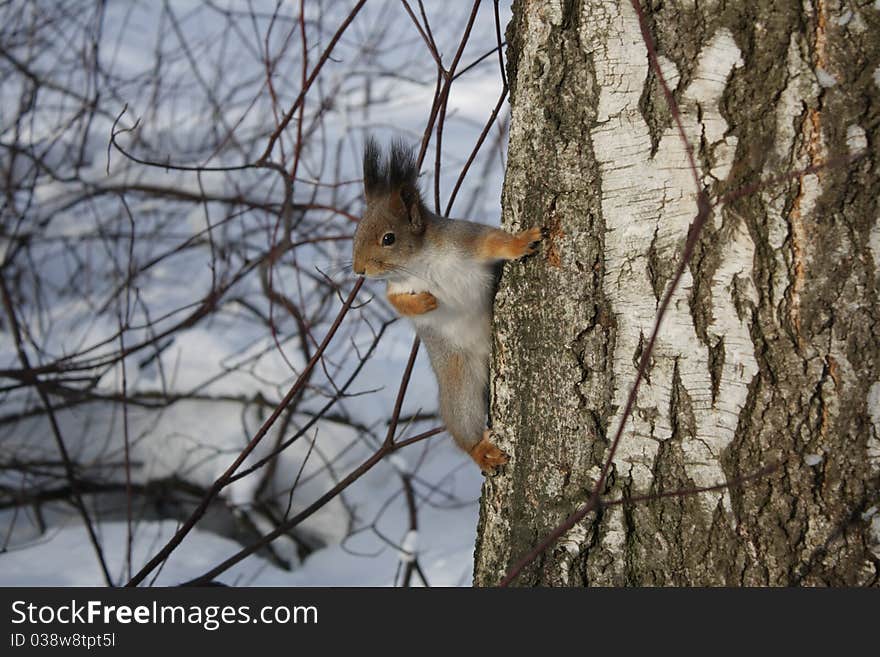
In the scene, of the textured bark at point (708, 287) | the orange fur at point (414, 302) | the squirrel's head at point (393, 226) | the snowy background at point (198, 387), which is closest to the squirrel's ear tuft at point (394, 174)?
the squirrel's head at point (393, 226)

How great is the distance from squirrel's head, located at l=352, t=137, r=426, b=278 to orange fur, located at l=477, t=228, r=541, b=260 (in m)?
0.18

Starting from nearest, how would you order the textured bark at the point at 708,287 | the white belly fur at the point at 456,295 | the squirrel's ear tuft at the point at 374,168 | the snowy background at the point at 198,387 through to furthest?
the textured bark at the point at 708,287
the white belly fur at the point at 456,295
the squirrel's ear tuft at the point at 374,168
the snowy background at the point at 198,387

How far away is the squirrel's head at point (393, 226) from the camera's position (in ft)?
5.13

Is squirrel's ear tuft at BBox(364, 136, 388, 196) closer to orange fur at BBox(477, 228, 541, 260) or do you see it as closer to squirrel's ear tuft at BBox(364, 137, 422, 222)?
squirrel's ear tuft at BBox(364, 137, 422, 222)

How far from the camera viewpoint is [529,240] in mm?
1290

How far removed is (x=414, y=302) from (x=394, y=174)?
23cm

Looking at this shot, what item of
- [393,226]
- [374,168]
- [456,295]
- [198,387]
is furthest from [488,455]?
[198,387]

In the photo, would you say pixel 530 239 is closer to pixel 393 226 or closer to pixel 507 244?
pixel 507 244

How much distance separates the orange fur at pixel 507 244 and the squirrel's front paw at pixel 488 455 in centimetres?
30

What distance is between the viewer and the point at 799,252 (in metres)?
1.07

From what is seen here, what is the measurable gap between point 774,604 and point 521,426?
0.42 m

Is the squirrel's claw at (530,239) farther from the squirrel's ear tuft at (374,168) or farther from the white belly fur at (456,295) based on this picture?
the squirrel's ear tuft at (374,168)

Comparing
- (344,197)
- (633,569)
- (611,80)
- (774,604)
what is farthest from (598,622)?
(344,197)

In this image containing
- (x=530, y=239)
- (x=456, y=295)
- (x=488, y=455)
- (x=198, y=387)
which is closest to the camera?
(x=530, y=239)
